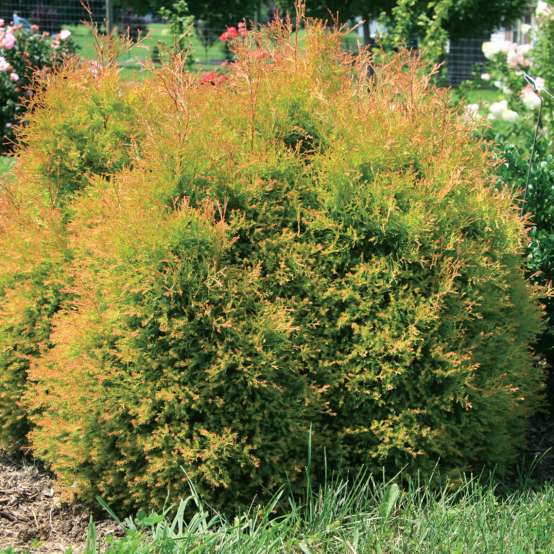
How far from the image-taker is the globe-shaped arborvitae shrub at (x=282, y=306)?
2.99 meters

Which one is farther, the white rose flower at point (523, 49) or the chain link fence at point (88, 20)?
the chain link fence at point (88, 20)

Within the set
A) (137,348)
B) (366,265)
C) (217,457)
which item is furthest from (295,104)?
(217,457)

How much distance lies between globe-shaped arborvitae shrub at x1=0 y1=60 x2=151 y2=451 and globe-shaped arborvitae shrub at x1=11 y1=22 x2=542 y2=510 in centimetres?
22

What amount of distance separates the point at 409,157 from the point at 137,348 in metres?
1.31

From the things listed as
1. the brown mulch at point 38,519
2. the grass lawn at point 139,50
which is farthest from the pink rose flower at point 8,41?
the brown mulch at point 38,519

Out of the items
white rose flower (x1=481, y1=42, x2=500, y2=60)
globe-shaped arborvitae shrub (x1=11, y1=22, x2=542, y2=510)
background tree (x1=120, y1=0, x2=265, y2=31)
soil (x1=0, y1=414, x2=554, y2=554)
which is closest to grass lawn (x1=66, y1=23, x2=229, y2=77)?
globe-shaped arborvitae shrub (x1=11, y1=22, x2=542, y2=510)

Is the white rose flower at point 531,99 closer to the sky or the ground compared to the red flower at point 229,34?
closer to the ground

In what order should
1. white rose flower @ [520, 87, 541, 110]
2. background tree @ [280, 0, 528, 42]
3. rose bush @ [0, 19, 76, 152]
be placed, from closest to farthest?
white rose flower @ [520, 87, 541, 110] < rose bush @ [0, 19, 76, 152] < background tree @ [280, 0, 528, 42]

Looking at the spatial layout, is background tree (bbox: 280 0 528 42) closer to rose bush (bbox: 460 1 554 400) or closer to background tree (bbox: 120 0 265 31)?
background tree (bbox: 120 0 265 31)

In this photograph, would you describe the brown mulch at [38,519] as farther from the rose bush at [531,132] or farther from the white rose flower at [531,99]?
the white rose flower at [531,99]

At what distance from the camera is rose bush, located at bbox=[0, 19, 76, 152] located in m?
10.6

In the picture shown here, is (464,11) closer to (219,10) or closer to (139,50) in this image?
(219,10)

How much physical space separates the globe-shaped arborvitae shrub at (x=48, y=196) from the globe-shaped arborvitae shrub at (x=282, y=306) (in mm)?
217

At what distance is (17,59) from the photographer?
11352 millimetres
